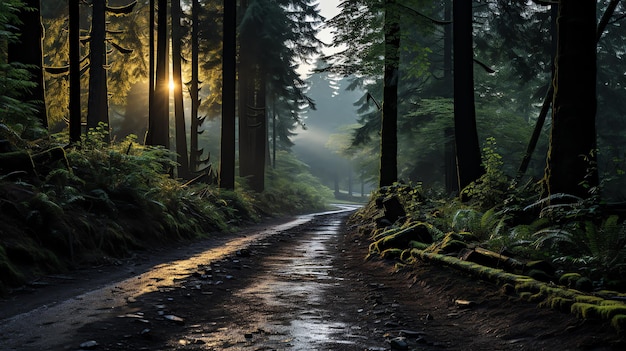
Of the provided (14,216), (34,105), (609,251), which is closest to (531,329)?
(609,251)

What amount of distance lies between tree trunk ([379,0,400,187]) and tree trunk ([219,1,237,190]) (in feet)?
25.4

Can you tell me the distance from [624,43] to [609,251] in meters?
29.2

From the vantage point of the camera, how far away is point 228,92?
22.1 m

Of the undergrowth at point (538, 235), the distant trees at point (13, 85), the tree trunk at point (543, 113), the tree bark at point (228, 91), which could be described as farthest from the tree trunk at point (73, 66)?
the tree trunk at point (543, 113)

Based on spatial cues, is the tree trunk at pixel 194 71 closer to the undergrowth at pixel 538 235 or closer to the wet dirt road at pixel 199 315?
A: the undergrowth at pixel 538 235

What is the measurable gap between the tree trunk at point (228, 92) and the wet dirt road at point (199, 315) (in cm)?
1417

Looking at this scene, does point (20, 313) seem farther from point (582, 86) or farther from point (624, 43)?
point (624, 43)

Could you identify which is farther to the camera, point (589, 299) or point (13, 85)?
point (13, 85)

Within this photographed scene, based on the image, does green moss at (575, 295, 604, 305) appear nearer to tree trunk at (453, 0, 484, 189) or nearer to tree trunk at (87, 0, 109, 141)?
tree trunk at (453, 0, 484, 189)

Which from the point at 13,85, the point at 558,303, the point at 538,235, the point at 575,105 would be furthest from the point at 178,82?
the point at 558,303

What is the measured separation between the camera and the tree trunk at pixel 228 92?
853 inches

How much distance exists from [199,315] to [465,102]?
10.5m

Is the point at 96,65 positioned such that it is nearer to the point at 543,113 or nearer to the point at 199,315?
the point at 199,315

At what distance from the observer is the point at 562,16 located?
8.04 meters
